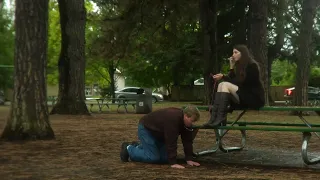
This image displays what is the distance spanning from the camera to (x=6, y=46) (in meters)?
42.2

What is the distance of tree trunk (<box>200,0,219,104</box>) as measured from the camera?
A: 25297 mm

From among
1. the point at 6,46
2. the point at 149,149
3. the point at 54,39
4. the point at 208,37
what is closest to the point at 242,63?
the point at 149,149

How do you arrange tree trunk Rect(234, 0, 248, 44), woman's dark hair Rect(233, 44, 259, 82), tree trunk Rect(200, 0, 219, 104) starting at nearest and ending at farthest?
woman's dark hair Rect(233, 44, 259, 82) < tree trunk Rect(200, 0, 219, 104) < tree trunk Rect(234, 0, 248, 44)

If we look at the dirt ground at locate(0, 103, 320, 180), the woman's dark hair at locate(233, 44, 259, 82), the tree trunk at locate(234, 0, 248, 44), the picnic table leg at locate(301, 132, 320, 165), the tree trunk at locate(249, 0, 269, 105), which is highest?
the tree trunk at locate(234, 0, 248, 44)

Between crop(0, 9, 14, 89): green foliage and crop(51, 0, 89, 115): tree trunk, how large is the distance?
23.8m

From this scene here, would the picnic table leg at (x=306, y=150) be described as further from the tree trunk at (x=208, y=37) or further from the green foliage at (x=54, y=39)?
the green foliage at (x=54, y=39)

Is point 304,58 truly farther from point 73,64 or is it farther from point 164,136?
point 164,136

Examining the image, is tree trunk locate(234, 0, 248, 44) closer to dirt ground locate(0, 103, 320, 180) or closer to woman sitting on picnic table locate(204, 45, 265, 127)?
dirt ground locate(0, 103, 320, 180)

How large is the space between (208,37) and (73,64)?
29.2 feet

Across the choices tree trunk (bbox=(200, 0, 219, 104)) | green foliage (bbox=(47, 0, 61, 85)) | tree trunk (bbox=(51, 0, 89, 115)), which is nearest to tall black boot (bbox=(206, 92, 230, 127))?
tree trunk (bbox=(51, 0, 89, 115))

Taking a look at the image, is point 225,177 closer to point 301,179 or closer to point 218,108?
point 301,179

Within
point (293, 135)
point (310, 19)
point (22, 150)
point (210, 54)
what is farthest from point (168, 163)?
point (210, 54)

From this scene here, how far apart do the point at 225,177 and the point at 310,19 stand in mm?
17736

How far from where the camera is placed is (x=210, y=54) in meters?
25.9
